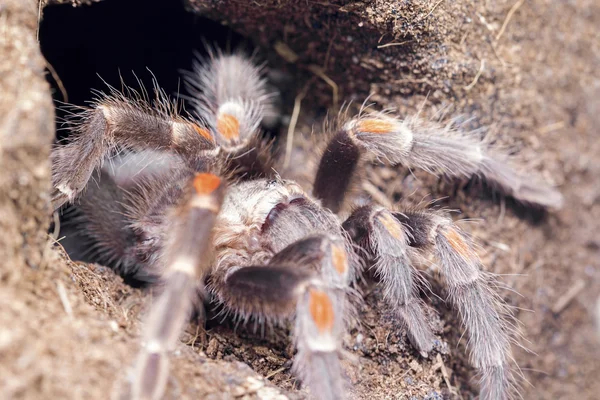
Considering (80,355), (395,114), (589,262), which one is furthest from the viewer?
(589,262)

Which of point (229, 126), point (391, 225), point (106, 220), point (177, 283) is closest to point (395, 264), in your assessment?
point (391, 225)

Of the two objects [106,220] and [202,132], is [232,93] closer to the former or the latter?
[202,132]

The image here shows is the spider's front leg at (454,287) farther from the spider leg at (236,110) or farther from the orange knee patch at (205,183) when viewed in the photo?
the orange knee patch at (205,183)

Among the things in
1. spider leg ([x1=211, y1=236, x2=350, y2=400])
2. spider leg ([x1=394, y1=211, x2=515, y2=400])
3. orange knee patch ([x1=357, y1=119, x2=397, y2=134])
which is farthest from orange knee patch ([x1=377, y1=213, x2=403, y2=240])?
orange knee patch ([x1=357, y1=119, x2=397, y2=134])

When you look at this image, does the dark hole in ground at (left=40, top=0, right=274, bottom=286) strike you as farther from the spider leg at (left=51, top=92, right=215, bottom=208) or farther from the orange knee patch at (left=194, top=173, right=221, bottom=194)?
the orange knee patch at (left=194, top=173, right=221, bottom=194)

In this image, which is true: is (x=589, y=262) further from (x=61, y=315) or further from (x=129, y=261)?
(x=61, y=315)

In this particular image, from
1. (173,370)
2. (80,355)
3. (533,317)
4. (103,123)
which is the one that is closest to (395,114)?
(533,317)
